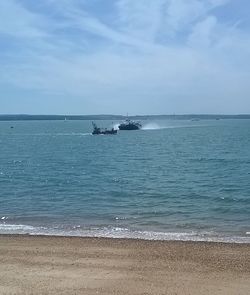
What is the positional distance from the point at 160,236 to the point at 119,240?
209 centimetres

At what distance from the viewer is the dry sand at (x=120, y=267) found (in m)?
13.3

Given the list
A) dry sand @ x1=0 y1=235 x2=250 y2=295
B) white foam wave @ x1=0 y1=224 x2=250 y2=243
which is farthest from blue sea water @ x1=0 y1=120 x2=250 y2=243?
dry sand @ x1=0 y1=235 x2=250 y2=295

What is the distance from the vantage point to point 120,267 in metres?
15.2

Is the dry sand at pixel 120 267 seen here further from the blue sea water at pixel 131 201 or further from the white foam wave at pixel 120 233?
the blue sea water at pixel 131 201

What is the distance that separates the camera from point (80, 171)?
167ft

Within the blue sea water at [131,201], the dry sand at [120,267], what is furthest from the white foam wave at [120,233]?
the dry sand at [120,267]

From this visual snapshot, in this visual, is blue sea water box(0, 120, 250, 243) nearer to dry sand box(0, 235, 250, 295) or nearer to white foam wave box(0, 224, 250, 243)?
white foam wave box(0, 224, 250, 243)

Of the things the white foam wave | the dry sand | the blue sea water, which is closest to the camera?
the dry sand

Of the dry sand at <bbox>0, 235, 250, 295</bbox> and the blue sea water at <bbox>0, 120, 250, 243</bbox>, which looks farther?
the blue sea water at <bbox>0, 120, 250, 243</bbox>

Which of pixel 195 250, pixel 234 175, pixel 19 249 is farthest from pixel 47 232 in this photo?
pixel 234 175

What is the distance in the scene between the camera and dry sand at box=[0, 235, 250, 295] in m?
13.3

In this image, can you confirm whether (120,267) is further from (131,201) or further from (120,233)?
(131,201)

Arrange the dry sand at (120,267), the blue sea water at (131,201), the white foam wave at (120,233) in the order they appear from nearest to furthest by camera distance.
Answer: the dry sand at (120,267)
the white foam wave at (120,233)
the blue sea water at (131,201)

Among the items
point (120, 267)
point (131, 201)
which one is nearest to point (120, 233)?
point (120, 267)
